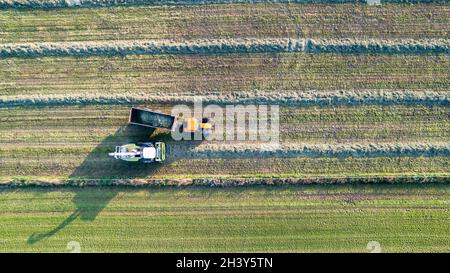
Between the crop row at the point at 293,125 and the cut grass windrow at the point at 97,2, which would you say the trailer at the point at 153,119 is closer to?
the crop row at the point at 293,125

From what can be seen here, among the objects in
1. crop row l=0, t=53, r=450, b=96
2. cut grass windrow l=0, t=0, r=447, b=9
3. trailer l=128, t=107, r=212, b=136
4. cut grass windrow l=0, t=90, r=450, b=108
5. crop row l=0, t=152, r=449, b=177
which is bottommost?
crop row l=0, t=152, r=449, b=177

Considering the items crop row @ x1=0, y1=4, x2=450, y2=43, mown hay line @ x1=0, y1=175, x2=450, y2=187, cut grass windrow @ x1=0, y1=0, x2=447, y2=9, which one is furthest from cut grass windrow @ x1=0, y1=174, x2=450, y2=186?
cut grass windrow @ x1=0, y1=0, x2=447, y2=9

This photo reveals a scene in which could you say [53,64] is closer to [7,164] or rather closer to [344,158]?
[7,164]

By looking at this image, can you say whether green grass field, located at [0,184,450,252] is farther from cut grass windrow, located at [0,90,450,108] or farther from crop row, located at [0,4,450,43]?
crop row, located at [0,4,450,43]

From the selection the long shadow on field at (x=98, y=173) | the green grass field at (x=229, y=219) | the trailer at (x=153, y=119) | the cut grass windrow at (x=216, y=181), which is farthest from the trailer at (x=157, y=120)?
the green grass field at (x=229, y=219)

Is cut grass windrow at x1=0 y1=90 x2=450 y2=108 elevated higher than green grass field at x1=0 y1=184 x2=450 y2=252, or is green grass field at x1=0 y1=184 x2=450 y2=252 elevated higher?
cut grass windrow at x1=0 y1=90 x2=450 y2=108

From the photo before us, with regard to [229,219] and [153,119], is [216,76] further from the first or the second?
[229,219]
